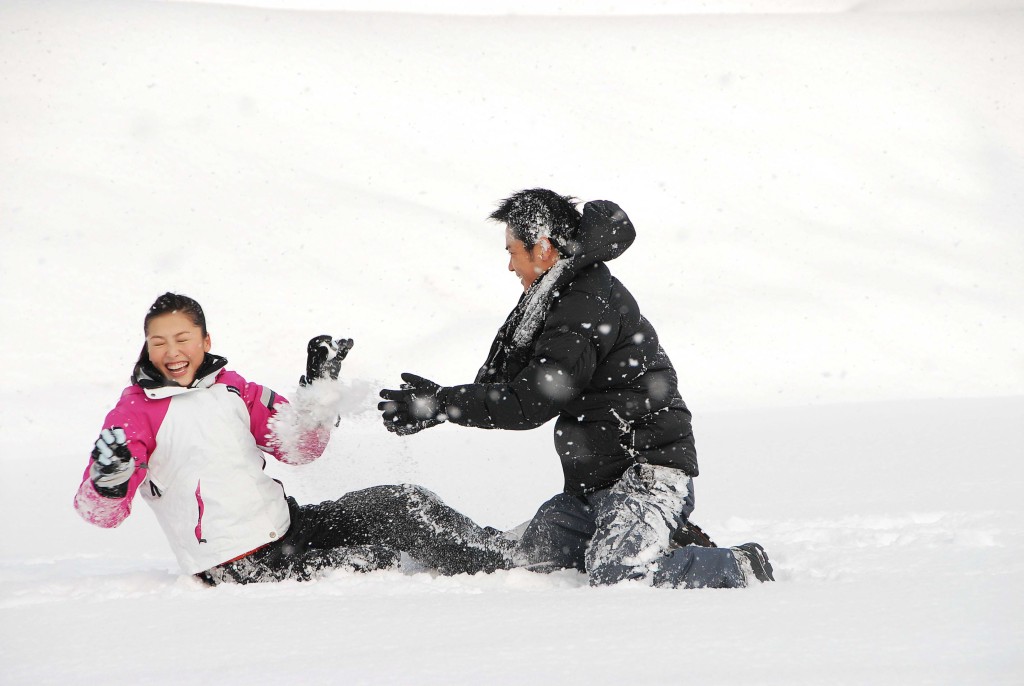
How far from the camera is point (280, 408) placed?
2889 millimetres

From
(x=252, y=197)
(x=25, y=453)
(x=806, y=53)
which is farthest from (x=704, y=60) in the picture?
(x=25, y=453)

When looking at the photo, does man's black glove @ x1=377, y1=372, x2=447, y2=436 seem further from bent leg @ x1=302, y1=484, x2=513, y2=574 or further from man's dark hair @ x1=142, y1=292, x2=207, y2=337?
man's dark hair @ x1=142, y1=292, x2=207, y2=337

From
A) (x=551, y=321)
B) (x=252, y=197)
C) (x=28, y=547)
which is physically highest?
(x=252, y=197)

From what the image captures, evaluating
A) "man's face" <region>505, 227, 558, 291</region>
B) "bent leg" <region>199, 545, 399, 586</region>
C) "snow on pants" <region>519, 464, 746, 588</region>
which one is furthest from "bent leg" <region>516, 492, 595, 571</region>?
"man's face" <region>505, 227, 558, 291</region>

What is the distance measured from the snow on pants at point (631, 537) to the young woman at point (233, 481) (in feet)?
0.56

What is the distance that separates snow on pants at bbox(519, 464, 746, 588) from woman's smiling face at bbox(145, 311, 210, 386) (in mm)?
1140

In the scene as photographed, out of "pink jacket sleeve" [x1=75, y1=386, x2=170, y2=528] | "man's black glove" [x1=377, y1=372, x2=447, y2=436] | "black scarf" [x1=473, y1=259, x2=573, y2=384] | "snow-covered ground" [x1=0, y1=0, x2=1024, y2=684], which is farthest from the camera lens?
"black scarf" [x1=473, y1=259, x2=573, y2=384]

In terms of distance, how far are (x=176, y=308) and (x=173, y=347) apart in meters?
0.12

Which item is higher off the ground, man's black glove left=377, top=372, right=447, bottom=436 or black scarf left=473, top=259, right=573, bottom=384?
black scarf left=473, top=259, right=573, bottom=384

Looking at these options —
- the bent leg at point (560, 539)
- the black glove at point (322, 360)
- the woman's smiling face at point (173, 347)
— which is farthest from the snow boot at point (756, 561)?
the woman's smiling face at point (173, 347)

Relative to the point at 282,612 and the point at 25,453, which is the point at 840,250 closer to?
the point at 25,453

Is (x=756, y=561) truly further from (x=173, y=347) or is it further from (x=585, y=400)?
(x=173, y=347)

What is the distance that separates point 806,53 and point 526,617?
39.7ft

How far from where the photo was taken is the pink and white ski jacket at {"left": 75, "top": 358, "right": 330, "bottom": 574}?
8.81ft
